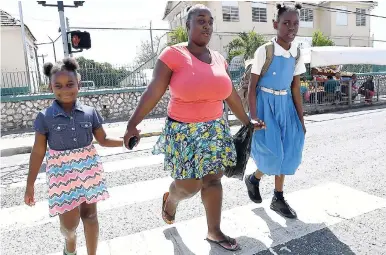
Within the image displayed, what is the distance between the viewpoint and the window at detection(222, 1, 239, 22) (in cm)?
2498

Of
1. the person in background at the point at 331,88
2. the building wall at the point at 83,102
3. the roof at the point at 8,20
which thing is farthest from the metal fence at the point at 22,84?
the person in background at the point at 331,88

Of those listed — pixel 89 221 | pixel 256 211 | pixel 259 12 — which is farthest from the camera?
pixel 259 12

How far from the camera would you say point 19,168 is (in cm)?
634

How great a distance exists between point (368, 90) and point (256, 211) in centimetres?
1439

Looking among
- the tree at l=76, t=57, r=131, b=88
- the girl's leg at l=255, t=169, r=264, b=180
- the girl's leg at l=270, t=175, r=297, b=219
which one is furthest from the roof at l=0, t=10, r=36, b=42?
the girl's leg at l=270, t=175, r=297, b=219

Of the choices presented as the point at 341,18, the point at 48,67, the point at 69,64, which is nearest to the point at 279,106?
the point at 69,64

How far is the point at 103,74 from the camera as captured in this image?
1235cm

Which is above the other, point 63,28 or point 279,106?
point 63,28

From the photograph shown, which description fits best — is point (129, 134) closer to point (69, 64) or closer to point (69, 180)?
point (69, 180)

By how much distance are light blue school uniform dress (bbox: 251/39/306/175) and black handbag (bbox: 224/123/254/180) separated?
295 mm

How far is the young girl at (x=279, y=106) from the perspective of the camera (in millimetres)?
2971

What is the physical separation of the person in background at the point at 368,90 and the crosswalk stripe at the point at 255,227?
13.3 m

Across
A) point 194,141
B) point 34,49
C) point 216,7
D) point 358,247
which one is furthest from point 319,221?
point 34,49

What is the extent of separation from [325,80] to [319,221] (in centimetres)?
1249
